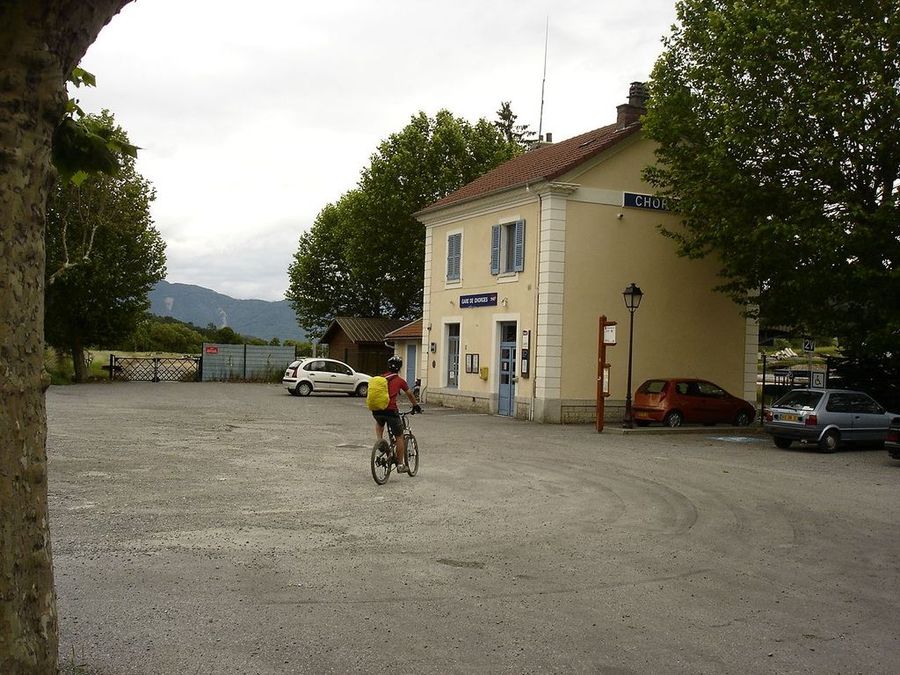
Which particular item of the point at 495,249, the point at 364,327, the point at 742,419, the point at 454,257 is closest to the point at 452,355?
the point at 454,257

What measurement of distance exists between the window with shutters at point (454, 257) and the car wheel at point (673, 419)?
9239mm

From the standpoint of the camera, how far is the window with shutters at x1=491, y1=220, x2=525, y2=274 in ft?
84.0

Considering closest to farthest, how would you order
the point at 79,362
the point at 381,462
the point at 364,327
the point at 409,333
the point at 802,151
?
the point at 381,462 → the point at 802,151 → the point at 409,333 → the point at 79,362 → the point at 364,327

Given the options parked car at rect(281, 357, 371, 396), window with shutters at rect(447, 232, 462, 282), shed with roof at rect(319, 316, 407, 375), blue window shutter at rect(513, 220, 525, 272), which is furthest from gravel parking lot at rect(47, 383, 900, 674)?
shed with roof at rect(319, 316, 407, 375)

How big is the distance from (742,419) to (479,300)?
8.59 m

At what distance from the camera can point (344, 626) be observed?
5.57m

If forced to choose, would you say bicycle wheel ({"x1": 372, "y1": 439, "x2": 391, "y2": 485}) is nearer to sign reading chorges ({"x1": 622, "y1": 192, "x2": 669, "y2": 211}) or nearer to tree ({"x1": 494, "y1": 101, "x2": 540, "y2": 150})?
sign reading chorges ({"x1": 622, "y1": 192, "x2": 669, "y2": 211})

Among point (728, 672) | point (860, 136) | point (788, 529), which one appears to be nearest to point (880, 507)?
point (788, 529)

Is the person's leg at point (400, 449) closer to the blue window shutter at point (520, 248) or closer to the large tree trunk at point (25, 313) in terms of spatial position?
the large tree trunk at point (25, 313)

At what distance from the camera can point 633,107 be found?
27062mm

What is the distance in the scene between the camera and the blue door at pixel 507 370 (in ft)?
85.3

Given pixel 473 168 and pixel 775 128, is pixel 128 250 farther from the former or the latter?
pixel 775 128

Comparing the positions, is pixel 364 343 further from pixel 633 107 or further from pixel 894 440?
pixel 894 440

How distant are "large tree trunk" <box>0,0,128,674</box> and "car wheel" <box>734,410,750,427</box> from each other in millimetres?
22527
